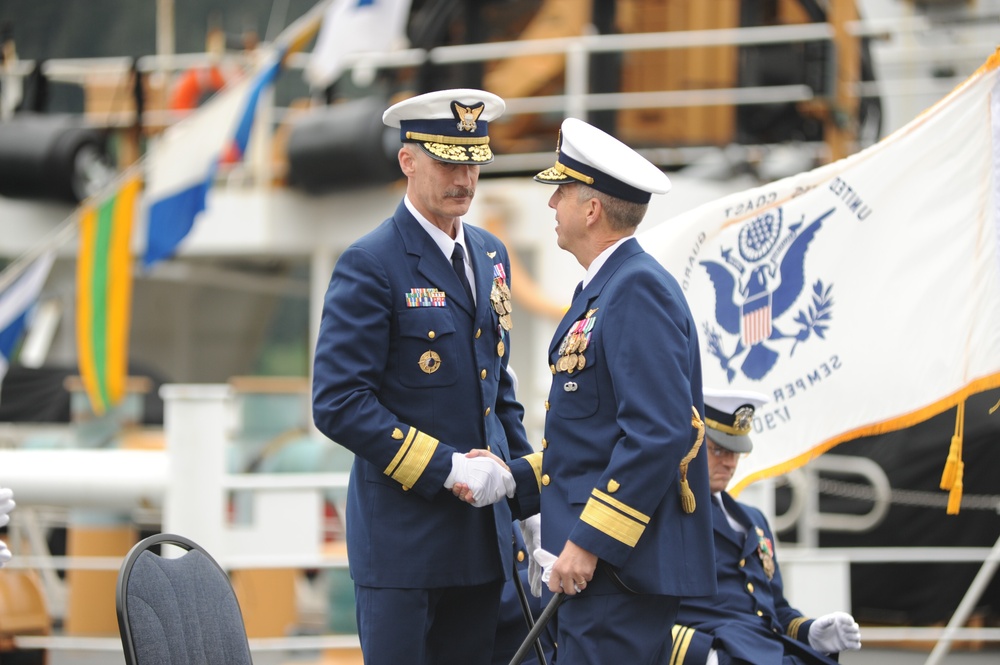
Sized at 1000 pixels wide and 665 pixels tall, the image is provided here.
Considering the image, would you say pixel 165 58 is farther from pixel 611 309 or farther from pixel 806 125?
pixel 611 309

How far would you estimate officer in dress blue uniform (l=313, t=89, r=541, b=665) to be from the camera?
3.25 meters

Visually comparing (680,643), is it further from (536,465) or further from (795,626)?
(536,465)

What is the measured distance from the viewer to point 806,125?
873cm

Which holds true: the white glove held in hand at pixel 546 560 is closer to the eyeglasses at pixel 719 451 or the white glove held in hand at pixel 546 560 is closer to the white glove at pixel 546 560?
the white glove at pixel 546 560

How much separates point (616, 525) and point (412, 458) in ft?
1.81

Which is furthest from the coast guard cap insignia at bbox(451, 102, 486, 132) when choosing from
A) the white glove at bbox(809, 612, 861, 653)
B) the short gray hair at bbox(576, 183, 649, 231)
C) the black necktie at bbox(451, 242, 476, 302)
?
the white glove at bbox(809, 612, 861, 653)

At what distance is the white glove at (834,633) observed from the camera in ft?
12.6

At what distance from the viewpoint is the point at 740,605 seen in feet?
12.6

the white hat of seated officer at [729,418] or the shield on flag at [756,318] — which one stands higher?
the shield on flag at [756,318]

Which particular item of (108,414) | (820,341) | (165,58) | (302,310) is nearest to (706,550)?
(820,341)

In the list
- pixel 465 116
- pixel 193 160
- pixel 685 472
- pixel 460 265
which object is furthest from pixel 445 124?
pixel 193 160

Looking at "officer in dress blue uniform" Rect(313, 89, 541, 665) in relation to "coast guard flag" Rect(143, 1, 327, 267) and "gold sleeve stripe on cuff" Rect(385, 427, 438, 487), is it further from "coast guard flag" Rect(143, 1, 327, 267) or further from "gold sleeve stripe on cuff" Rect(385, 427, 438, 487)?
"coast guard flag" Rect(143, 1, 327, 267)

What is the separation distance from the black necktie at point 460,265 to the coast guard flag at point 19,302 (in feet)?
14.9

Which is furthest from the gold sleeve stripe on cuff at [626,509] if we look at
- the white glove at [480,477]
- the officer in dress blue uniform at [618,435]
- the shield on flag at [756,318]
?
the shield on flag at [756,318]
